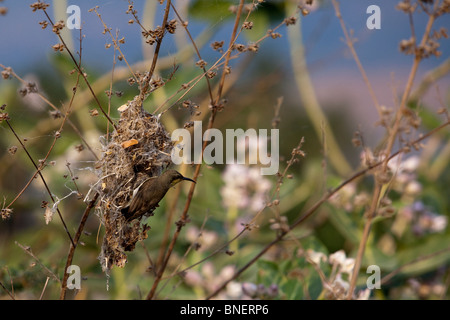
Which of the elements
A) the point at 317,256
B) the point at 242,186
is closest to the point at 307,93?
the point at 242,186

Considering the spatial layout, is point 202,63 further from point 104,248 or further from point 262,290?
point 262,290

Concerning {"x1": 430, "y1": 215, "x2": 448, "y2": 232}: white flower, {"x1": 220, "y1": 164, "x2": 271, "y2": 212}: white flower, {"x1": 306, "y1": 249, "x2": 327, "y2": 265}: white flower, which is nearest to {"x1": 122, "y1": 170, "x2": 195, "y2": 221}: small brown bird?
{"x1": 306, "y1": 249, "x2": 327, "y2": 265}: white flower

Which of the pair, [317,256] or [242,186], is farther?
[242,186]

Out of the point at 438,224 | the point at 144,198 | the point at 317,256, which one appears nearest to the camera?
the point at 144,198

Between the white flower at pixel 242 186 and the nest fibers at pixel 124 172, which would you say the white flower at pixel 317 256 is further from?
the nest fibers at pixel 124 172

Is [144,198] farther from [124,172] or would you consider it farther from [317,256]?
[317,256]

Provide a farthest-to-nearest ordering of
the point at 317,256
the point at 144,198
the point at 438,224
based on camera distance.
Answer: the point at 438,224, the point at 317,256, the point at 144,198

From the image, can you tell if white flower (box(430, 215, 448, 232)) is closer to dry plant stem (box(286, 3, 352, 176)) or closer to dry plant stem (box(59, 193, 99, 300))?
dry plant stem (box(286, 3, 352, 176))
